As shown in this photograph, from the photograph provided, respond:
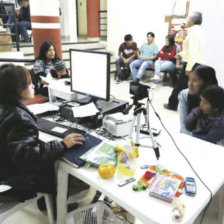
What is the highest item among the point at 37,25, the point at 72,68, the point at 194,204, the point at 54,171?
the point at 37,25

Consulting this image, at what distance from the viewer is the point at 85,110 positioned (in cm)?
159

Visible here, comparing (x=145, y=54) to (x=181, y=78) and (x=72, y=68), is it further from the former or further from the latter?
(x=72, y=68)

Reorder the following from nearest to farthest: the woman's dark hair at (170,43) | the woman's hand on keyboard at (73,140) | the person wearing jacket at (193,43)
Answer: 1. the woman's hand on keyboard at (73,140)
2. the person wearing jacket at (193,43)
3. the woman's dark hair at (170,43)

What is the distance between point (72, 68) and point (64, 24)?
6.18m

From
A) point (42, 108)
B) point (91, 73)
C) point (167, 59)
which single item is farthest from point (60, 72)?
point (167, 59)

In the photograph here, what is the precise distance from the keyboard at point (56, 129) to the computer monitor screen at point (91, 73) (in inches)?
12.2

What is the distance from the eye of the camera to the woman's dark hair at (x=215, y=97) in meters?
1.67

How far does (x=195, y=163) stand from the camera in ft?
3.99

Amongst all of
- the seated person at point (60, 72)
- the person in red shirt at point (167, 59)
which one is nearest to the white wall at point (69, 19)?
the person in red shirt at point (167, 59)

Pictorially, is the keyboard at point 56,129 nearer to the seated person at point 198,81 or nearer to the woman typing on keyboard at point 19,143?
the woman typing on keyboard at point 19,143

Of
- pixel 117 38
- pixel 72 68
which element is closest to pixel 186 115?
pixel 72 68

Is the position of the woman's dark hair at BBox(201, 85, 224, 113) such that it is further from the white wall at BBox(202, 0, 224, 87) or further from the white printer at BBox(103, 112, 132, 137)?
the white wall at BBox(202, 0, 224, 87)

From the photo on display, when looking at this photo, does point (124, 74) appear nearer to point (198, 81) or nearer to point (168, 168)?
point (198, 81)

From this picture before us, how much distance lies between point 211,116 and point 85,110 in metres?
0.90
